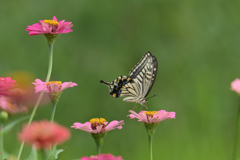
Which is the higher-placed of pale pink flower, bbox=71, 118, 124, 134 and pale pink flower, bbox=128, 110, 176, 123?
pale pink flower, bbox=128, 110, 176, 123

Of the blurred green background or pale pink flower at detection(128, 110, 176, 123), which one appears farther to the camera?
the blurred green background

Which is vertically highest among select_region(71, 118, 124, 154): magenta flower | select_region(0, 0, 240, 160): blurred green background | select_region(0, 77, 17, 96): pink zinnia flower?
select_region(0, 0, 240, 160): blurred green background

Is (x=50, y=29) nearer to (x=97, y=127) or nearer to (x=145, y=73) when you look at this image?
(x=97, y=127)

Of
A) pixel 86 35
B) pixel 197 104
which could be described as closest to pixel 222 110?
pixel 197 104

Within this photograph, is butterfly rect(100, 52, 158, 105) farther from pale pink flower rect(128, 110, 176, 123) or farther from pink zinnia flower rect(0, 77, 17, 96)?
pink zinnia flower rect(0, 77, 17, 96)

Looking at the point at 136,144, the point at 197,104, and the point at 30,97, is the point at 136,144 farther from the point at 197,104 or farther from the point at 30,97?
the point at 30,97

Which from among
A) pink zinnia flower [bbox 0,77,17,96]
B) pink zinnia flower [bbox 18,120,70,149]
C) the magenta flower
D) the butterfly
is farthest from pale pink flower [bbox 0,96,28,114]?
the butterfly

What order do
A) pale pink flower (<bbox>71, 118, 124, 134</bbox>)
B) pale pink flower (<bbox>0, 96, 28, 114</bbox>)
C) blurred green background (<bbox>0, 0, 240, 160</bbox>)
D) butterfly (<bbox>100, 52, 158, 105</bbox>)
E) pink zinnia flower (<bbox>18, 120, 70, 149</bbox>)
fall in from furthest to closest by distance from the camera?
1. blurred green background (<bbox>0, 0, 240, 160</bbox>)
2. butterfly (<bbox>100, 52, 158, 105</bbox>)
3. pale pink flower (<bbox>71, 118, 124, 134</bbox>)
4. pale pink flower (<bbox>0, 96, 28, 114</bbox>)
5. pink zinnia flower (<bbox>18, 120, 70, 149</bbox>)

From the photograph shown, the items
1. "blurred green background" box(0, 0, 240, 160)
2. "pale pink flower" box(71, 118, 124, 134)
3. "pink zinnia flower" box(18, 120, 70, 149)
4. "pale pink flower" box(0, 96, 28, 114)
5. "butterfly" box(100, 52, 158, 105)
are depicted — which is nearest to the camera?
"pink zinnia flower" box(18, 120, 70, 149)
